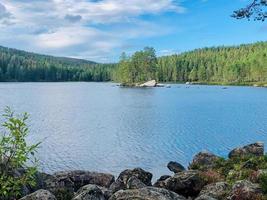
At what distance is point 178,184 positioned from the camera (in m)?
19.8

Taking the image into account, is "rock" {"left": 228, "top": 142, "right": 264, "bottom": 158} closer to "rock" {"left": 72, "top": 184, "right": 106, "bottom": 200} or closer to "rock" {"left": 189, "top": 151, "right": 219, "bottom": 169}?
"rock" {"left": 189, "top": 151, "right": 219, "bottom": 169}

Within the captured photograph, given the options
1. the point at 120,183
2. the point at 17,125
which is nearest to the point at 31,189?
the point at 120,183

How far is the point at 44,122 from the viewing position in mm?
61625

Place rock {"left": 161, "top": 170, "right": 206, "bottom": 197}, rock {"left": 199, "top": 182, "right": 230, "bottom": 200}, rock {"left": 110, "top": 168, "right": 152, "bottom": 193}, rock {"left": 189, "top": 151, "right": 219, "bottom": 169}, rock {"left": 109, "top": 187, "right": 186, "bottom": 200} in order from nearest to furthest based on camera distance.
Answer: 1. rock {"left": 109, "top": 187, "right": 186, "bottom": 200}
2. rock {"left": 199, "top": 182, "right": 230, "bottom": 200}
3. rock {"left": 161, "top": 170, "right": 206, "bottom": 197}
4. rock {"left": 110, "top": 168, "right": 152, "bottom": 193}
5. rock {"left": 189, "top": 151, "right": 219, "bottom": 169}

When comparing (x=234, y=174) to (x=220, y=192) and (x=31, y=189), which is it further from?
(x=31, y=189)

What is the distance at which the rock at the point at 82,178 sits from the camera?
2361cm

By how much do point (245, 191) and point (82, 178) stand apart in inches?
443

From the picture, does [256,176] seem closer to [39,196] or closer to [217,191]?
[217,191]

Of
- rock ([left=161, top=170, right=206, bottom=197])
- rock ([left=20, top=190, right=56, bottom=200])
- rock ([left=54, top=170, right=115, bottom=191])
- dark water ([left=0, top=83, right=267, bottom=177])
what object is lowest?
dark water ([left=0, top=83, right=267, bottom=177])

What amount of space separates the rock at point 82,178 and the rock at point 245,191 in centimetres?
1016

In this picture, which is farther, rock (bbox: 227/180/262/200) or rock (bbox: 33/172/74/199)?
rock (bbox: 33/172/74/199)

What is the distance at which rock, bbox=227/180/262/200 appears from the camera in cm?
1534

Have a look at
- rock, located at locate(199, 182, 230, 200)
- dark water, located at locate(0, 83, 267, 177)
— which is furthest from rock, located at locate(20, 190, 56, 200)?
dark water, located at locate(0, 83, 267, 177)

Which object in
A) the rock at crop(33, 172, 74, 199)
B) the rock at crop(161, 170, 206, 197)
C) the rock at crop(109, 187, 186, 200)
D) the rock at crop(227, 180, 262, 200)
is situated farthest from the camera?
the rock at crop(161, 170, 206, 197)
